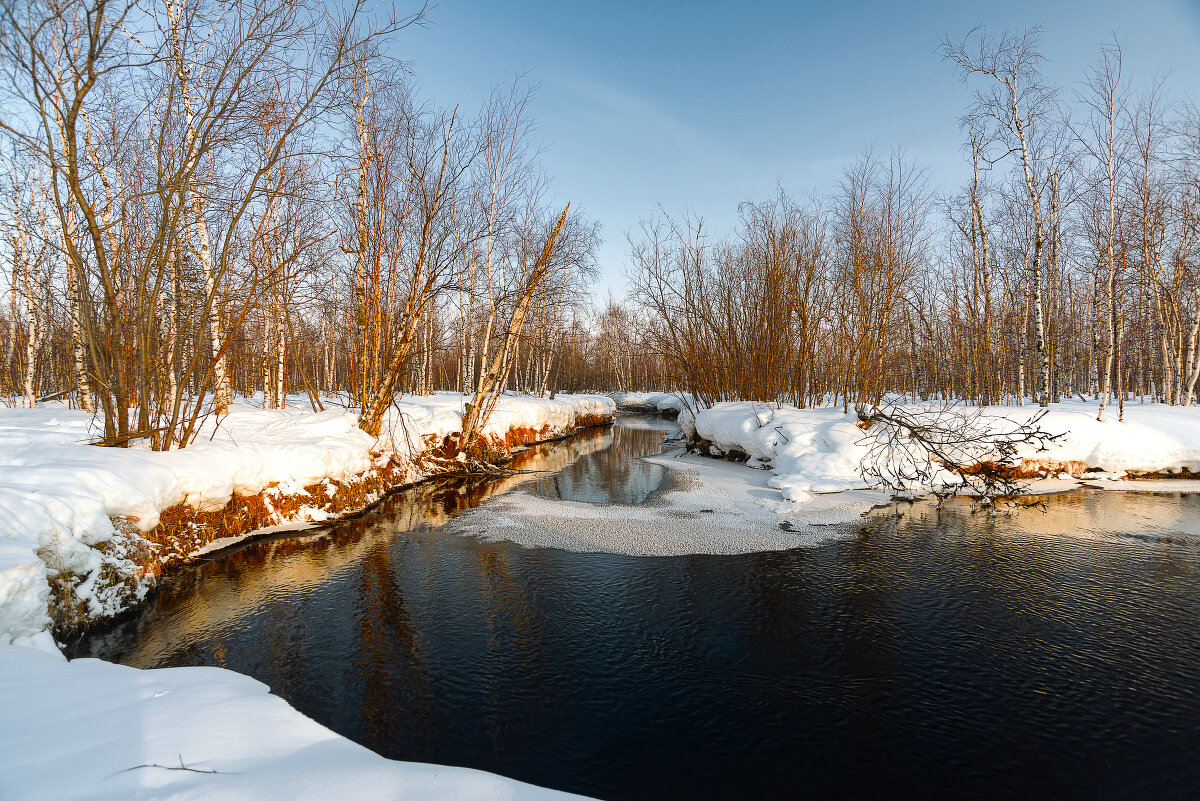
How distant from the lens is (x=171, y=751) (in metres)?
2.21

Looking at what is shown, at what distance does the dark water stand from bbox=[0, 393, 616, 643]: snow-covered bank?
594 millimetres

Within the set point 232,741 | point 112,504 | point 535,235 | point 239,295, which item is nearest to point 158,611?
point 112,504

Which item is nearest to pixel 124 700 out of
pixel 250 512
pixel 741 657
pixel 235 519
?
pixel 741 657

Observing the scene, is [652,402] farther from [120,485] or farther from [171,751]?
[171,751]

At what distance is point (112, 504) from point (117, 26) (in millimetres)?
4558

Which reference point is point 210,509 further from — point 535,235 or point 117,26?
point 535,235

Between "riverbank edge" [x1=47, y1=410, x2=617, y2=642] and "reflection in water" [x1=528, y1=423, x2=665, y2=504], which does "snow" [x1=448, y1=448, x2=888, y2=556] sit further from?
"riverbank edge" [x1=47, y1=410, x2=617, y2=642]

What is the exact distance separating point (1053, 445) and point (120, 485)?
50.0 feet

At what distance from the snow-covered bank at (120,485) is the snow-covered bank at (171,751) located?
1.44 meters

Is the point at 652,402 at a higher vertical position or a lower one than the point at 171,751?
higher

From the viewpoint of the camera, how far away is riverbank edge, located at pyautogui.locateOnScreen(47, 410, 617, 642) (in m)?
4.21

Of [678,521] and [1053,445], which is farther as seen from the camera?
[1053,445]

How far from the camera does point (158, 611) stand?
15.7 ft

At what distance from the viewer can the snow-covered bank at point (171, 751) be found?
196 cm
